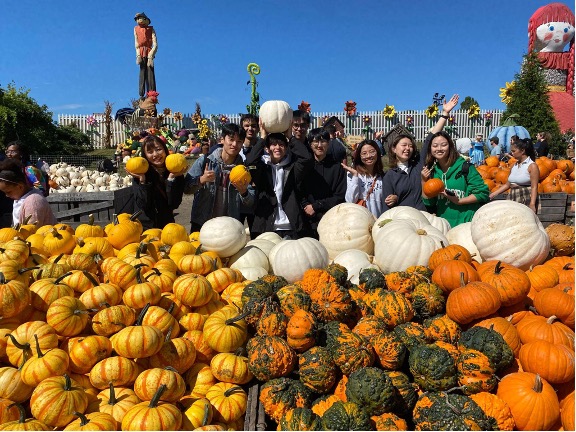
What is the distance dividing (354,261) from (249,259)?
89 cm

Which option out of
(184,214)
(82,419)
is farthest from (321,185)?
(184,214)

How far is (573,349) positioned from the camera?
89.7 inches

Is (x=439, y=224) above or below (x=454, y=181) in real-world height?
below

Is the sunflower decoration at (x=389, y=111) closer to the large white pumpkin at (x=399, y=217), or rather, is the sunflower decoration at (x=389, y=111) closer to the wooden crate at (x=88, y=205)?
the wooden crate at (x=88, y=205)

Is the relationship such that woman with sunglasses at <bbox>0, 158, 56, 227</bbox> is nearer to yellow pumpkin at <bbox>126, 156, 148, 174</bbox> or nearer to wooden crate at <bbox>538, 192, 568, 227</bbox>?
yellow pumpkin at <bbox>126, 156, 148, 174</bbox>

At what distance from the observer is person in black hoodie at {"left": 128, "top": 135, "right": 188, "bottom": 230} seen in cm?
446

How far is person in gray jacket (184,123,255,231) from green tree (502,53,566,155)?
2141cm

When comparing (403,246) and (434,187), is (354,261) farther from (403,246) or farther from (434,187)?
(434,187)

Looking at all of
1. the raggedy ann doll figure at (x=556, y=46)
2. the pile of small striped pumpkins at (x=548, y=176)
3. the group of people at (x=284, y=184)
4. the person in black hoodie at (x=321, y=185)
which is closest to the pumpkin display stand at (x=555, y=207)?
the pile of small striped pumpkins at (x=548, y=176)

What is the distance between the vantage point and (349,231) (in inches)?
149

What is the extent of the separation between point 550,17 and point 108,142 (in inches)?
1321

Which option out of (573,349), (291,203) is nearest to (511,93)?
(291,203)

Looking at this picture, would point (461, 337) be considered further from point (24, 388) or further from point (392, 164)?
point (392, 164)

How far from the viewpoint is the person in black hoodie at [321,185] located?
16.4 ft
